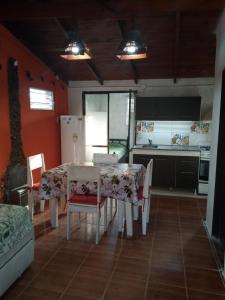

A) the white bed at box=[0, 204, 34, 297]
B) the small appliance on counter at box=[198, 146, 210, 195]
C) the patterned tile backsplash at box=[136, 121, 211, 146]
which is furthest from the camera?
the patterned tile backsplash at box=[136, 121, 211, 146]

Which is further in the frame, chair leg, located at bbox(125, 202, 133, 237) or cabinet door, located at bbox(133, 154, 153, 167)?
cabinet door, located at bbox(133, 154, 153, 167)

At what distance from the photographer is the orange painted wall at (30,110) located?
3669 millimetres

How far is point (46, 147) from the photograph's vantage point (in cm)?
495

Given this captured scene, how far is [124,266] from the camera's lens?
8.31 feet

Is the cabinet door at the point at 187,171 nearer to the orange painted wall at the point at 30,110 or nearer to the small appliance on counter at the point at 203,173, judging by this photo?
the small appliance on counter at the point at 203,173

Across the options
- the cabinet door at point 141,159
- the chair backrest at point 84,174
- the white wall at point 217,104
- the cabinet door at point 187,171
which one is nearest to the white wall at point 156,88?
the cabinet door at point 187,171

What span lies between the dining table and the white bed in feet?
2.47

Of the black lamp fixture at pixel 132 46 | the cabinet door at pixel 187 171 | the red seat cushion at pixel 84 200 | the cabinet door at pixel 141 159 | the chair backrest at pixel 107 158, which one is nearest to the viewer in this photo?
the black lamp fixture at pixel 132 46

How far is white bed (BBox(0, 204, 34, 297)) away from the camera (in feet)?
6.60

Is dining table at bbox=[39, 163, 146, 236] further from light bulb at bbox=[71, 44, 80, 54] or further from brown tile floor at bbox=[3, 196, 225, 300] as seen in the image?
light bulb at bbox=[71, 44, 80, 54]

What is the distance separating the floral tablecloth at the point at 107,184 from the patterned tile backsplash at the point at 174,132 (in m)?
2.30

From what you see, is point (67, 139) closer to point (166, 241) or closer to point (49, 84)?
point (49, 84)

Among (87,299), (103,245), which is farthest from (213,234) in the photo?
(87,299)

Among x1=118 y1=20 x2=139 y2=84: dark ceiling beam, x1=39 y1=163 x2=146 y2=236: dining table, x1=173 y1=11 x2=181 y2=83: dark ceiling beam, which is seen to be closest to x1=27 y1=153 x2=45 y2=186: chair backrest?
x1=39 y1=163 x2=146 y2=236: dining table
